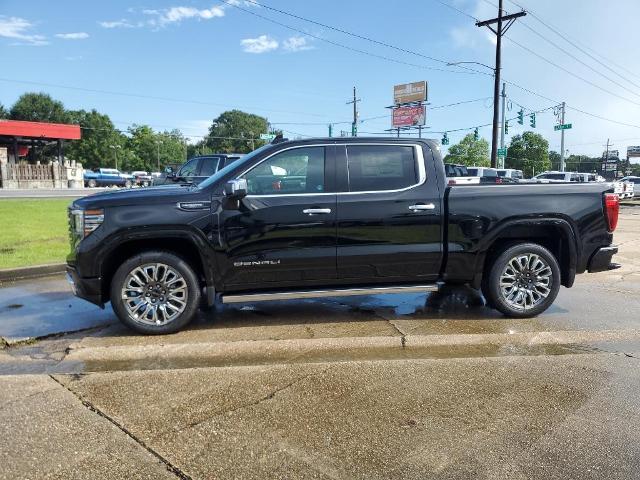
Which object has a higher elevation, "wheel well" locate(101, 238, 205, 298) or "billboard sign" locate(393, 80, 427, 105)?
"billboard sign" locate(393, 80, 427, 105)

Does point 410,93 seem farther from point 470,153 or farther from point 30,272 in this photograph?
point 30,272

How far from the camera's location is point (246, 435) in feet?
10.6

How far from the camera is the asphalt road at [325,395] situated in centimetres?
296

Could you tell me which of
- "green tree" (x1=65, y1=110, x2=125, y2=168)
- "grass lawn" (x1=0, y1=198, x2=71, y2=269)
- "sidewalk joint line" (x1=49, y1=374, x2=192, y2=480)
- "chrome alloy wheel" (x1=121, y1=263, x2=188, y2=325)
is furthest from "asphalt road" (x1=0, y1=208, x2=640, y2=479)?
"green tree" (x1=65, y1=110, x2=125, y2=168)

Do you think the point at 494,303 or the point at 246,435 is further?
the point at 494,303

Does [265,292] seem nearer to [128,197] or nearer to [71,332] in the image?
[128,197]

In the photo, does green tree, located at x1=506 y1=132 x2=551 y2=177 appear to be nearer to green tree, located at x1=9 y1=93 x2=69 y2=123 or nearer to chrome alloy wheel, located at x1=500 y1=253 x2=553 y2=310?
green tree, located at x1=9 y1=93 x2=69 y2=123

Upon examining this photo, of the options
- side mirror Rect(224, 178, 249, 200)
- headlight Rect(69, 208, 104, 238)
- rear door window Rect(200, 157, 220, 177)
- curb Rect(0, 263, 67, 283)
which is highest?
rear door window Rect(200, 157, 220, 177)

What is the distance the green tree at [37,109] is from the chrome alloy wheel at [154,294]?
97564 mm

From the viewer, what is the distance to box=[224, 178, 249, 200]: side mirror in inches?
191

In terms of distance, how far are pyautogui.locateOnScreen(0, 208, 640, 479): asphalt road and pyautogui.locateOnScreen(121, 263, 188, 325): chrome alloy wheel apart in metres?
0.26

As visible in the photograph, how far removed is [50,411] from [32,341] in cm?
179

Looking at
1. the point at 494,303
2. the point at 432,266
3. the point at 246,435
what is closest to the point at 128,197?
the point at 246,435

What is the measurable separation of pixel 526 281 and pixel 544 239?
58 centimetres
